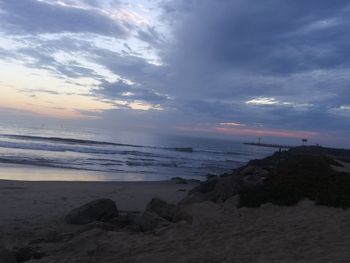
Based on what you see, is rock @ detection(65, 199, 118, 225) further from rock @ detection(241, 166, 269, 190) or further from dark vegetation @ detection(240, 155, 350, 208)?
rock @ detection(241, 166, 269, 190)

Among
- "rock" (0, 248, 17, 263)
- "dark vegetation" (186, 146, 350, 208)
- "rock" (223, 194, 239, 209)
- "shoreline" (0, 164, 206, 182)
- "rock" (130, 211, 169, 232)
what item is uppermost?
"dark vegetation" (186, 146, 350, 208)

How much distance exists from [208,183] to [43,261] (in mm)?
8570

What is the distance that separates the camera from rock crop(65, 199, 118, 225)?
10.0 m

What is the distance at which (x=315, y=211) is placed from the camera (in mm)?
9031

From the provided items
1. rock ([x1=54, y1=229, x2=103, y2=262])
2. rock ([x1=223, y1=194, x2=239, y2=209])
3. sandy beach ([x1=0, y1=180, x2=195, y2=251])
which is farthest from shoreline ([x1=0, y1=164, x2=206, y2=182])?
rock ([x1=54, y1=229, x2=103, y2=262])

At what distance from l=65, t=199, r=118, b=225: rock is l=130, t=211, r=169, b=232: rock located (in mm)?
1085

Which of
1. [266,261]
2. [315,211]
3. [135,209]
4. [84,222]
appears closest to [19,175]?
[135,209]

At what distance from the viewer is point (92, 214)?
33.1 feet

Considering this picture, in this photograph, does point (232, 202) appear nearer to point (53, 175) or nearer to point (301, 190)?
point (301, 190)

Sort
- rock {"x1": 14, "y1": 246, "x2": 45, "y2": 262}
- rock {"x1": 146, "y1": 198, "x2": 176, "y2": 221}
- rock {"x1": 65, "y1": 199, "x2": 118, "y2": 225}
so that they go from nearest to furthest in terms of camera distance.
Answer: rock {"x1": 14, "y1": 246, "x2": 45, "y2": 262} → rock {"x1": 146, "y1": 198, "x2": 176, "y2": 221} → rock {"x1": 65, "y1": 199, "x2": 118, "y2": 225}

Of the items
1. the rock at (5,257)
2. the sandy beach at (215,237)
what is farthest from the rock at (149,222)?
the rock at (5,257)

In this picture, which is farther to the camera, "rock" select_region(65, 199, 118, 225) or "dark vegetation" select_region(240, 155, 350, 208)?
"rock" select_region(65, 199, 118, 225)

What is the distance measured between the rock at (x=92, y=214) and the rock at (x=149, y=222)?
3.56 feet

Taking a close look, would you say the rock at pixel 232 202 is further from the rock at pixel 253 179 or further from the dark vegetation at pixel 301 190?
the rock at pixel 253 179
